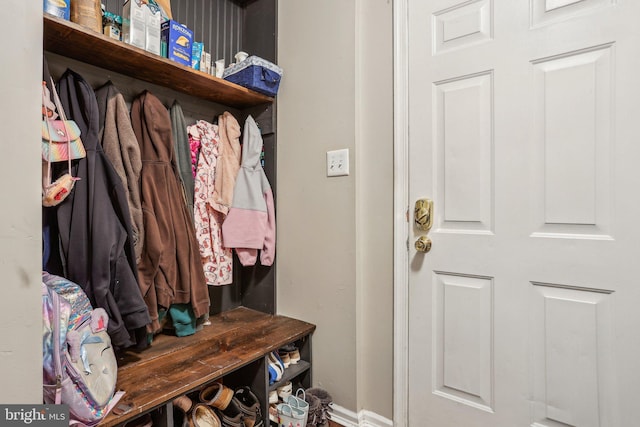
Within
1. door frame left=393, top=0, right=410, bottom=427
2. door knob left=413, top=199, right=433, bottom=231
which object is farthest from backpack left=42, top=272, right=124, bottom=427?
door knob left=413, top=199, right=433, bottom=231

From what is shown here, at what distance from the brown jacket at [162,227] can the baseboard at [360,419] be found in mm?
762

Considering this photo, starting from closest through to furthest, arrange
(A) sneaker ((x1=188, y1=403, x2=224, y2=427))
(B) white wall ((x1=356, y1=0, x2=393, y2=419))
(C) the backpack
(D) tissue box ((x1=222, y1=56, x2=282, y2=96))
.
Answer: (C) the backpack, (A) sneaker ((x1=188, y1=403, x2=224, y2=427)), (B) white wall ((x1=356, y1=0, x2=393, y2=419)), (D) tissue box ((x1=222, y1=56, x2=282, y2=96))

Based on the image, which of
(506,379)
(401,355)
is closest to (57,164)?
(401,355)

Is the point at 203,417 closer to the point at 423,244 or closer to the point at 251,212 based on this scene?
the point at 251,212

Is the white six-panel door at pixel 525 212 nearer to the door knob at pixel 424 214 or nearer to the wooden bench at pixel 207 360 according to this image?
the door knob at pixel 424 214

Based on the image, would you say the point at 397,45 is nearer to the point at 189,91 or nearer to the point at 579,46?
the point at 579,46

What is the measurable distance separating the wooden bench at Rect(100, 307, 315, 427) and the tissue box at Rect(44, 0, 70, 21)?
3.81 feet

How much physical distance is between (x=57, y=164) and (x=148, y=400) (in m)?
0.80

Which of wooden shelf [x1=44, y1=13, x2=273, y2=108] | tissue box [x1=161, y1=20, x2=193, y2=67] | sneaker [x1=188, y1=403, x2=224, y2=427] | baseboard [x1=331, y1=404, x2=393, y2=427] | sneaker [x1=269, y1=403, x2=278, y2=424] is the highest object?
tissue box [x1=161, y1=20, x2=193, y2=67]

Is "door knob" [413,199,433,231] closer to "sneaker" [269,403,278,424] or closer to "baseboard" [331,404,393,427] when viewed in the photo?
"baseboard" [331,404,393,427]

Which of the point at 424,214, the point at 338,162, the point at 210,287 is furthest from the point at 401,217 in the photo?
the point at 210,287

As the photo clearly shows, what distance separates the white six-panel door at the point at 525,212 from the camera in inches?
37.8

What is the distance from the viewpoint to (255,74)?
1.53 m

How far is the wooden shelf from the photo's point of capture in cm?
106
